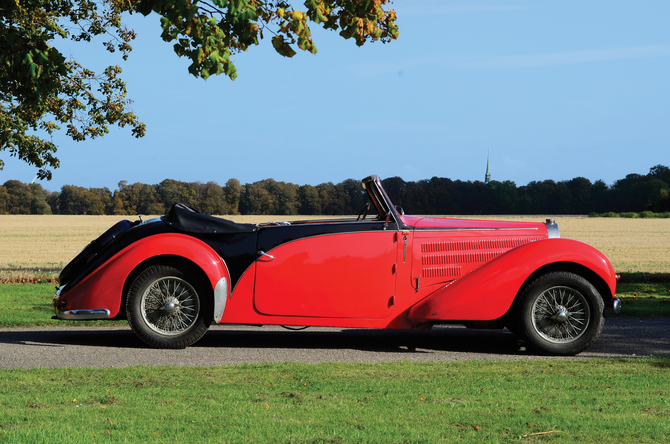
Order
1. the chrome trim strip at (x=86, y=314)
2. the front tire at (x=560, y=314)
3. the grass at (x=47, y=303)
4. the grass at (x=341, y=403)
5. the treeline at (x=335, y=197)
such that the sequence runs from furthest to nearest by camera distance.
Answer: the treeline at (x=335, y=197) < the grass at (x=47, y=303) < the chrome trim strip at (x=86, y=314) < the front tire at (x=560, y=314) < the grass at (x=341, y=403)

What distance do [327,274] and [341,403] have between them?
2295 mm

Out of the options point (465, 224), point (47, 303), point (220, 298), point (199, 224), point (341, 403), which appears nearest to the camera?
point (341, 403)

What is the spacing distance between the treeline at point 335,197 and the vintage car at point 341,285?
162ft

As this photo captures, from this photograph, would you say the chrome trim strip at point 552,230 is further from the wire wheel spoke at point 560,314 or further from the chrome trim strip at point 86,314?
the chrome trim strip at point 86,314

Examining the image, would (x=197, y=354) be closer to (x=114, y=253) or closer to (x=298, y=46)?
(x=114, y=253)

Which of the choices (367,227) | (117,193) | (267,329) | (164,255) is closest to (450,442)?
(367,227)

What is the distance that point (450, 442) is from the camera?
3.55 metres

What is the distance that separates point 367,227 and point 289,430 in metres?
3.21

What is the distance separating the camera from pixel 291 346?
7.13 m

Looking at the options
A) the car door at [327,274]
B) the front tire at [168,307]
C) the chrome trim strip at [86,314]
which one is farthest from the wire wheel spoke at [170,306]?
the car door at [327,274]

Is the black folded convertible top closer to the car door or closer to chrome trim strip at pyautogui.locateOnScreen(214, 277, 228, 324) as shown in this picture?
the car door

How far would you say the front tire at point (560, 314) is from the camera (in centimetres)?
653

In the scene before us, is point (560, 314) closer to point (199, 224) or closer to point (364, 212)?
point (364, 212)

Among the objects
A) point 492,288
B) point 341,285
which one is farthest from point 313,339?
point 492,288
